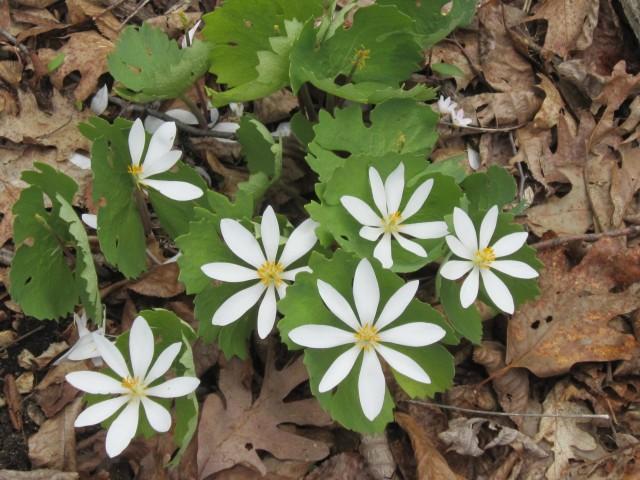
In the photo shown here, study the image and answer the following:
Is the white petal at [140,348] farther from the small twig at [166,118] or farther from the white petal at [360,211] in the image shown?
the small twig at [166,118]

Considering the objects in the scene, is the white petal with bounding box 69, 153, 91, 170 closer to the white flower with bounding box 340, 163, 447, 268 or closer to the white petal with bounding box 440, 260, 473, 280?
the white flower with bounding box 340, 163, 447, 268

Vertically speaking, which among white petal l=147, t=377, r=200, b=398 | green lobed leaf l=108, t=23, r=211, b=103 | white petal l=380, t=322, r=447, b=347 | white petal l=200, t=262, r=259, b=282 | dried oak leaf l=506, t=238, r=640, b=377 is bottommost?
dried oak leaf l=506, t=238, r=640, b=377

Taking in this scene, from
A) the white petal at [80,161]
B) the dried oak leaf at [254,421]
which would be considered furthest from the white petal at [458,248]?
the white petal at [80,161]

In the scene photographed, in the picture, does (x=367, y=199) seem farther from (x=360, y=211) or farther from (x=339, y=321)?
(x=339, y=321)

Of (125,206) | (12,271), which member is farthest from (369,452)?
(12,271)

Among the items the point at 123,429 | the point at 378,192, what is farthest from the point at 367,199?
the point at 123,429

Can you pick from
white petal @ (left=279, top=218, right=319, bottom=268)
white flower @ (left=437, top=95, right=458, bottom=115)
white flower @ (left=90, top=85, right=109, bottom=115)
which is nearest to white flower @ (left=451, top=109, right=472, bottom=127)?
white flower @ (left=437, top=95, right=458, bottom=115)
